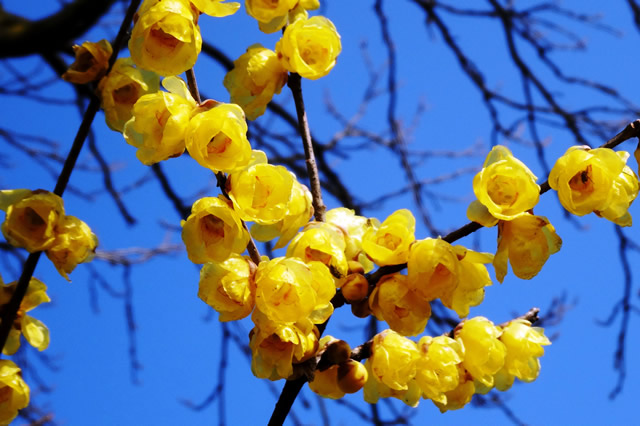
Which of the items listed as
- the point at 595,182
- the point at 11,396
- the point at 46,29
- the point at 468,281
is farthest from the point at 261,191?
the point at 46,29

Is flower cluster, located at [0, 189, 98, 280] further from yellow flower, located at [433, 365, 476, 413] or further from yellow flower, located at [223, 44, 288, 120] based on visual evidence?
yellow flower, located at [433, 365, 476, 413]

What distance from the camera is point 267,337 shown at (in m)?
0.73

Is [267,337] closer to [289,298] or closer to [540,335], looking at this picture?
[289,298]

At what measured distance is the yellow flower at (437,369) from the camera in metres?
0.80

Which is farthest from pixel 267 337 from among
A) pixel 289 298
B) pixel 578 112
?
pixel 578 112

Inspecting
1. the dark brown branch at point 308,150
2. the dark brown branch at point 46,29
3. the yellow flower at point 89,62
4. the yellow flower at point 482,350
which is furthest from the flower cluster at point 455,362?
the dark brown branch at point 46,29

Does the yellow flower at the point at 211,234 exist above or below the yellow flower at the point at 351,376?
above

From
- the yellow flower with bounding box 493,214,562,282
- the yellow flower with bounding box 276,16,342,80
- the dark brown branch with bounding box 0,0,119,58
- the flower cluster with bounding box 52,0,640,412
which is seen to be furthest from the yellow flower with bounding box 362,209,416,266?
the dark brown branch with bounding box 0,0,119,58

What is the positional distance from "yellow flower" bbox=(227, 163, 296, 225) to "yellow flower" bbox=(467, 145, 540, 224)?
0.23 metres

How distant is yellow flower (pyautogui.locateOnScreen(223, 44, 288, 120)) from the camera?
0.87 metres

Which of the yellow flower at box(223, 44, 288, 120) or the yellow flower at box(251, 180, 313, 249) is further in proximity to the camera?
the yellow flower at box(223, 44, 288, 120)

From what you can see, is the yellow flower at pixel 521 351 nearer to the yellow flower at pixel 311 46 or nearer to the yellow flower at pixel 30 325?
the yellow flower at pixel 311 46

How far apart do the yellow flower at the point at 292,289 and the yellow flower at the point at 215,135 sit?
→ 13cm

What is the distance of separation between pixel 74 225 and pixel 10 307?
Result: 0.15m
